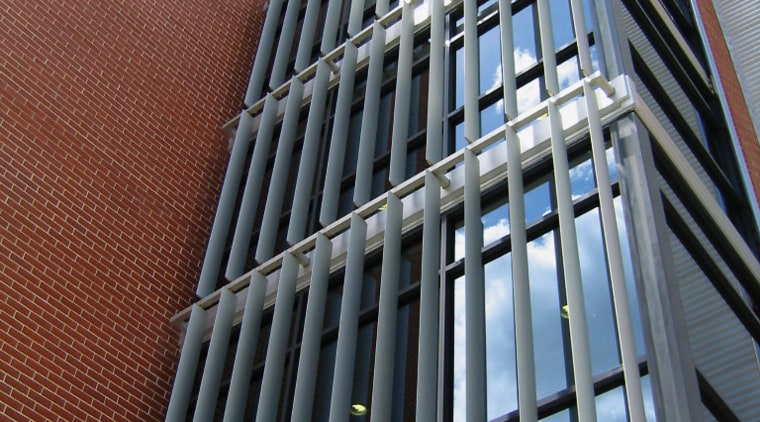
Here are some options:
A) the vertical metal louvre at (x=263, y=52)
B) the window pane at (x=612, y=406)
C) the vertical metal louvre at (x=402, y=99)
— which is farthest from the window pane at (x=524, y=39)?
the window pane at (x=612, y=406)

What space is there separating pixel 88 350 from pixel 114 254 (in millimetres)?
1384

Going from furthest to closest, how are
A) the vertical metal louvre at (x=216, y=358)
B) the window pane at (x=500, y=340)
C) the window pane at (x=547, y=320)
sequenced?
the vertical metal louvre at (x=216, y=358), the window pane at (x=500, y=340), the window pane at (x=547, y=320)

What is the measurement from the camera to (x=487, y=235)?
10.2m

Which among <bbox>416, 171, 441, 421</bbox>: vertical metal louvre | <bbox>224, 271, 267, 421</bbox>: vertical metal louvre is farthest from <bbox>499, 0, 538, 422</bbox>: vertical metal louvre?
<bbox>224, 271, 267, 421</bbox>: vertical metal louvre

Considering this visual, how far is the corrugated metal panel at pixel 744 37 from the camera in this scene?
16719 mm

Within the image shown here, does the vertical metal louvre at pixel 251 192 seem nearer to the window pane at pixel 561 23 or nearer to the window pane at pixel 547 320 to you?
the window pane at pixel 547 320

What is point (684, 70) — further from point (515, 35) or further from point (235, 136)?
point (235, 136)

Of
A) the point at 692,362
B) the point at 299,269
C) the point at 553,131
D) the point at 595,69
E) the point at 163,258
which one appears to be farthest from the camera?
the point at 163,258

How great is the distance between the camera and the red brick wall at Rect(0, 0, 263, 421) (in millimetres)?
11133

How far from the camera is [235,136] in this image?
14.9 metres

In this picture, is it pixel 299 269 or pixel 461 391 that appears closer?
pixel 461 391

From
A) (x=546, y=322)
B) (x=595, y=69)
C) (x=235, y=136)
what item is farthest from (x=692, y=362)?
(x=235, y=136)

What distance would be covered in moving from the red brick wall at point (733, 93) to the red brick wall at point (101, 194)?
734 cm

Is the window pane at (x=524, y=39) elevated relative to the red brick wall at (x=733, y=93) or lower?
lower
